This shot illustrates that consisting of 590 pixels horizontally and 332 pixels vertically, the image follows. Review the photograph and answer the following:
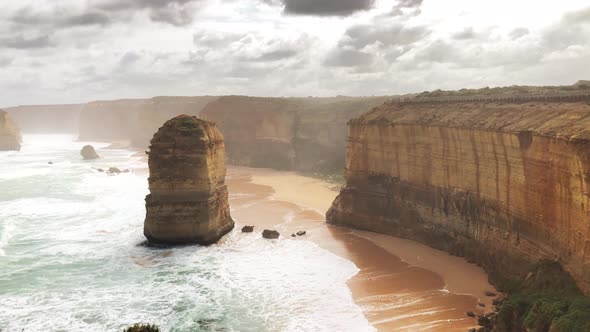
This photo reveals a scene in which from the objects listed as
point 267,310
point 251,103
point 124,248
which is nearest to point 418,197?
point 267,310

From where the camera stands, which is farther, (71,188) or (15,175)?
(15,175)

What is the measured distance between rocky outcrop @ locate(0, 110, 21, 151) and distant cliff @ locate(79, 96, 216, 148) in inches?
1131

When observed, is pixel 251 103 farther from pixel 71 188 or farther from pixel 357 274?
pixel 357 274

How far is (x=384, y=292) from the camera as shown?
25.0 meters

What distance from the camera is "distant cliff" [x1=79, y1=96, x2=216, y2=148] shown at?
131 m

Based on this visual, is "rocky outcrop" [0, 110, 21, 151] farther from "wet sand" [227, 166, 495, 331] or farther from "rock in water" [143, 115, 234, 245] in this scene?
"rock in water" [143, 115, 234, 245]

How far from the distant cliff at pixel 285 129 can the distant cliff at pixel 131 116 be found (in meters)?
44.9

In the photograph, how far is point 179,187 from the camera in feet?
105

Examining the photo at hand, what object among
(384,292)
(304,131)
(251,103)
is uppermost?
(251,103)

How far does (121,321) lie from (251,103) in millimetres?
67485

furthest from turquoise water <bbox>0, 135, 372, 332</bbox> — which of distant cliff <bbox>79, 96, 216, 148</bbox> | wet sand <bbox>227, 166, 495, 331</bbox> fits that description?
distant cliff <bbox>79, 96, 216, 148</bbox>

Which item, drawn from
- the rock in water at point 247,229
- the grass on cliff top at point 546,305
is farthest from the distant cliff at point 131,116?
the grass on cliff top at point 546,305

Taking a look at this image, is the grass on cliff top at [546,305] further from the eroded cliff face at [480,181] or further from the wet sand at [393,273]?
the wet sand at [393,273]

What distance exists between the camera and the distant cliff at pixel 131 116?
131 m
